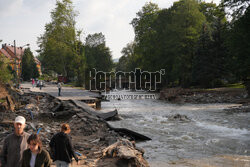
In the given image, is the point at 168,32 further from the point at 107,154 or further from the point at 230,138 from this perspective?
the point at 107,154

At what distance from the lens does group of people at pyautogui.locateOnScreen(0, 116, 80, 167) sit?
399cm

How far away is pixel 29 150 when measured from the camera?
4051 millimetres

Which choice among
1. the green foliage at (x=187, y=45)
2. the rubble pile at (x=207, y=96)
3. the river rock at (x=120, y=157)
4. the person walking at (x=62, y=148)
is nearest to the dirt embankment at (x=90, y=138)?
the river rock at (x=120, y=157)

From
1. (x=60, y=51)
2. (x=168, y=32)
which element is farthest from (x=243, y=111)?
(x=60, y=51)

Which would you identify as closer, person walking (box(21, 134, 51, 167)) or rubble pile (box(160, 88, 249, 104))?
person walking (box(21, 134, 51, 167))

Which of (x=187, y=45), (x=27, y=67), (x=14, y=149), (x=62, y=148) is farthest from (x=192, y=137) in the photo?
(x=27, y=67)

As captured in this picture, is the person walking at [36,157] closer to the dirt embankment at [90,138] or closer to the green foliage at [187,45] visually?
the dirt embankment at [90,138]

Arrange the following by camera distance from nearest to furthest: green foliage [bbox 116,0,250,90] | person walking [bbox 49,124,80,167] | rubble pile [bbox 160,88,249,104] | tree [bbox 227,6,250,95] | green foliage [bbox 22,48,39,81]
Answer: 1. person walking [bbox 49,124,80,167]
2. tree [bbox 227,6,250,95]
3. rubble pile [bbox 160,88,249,104]
4. green foliage [bbox 116,0,250,90]
5. green foliage [bbox 22,48,39,81]

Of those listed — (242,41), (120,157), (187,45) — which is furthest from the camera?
(187,45)

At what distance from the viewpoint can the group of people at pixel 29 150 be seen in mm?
3988

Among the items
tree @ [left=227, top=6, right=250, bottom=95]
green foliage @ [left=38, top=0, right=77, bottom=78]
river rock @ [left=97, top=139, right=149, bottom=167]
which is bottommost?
river rock @ [left=97, top=139, right=149, bottom=167]

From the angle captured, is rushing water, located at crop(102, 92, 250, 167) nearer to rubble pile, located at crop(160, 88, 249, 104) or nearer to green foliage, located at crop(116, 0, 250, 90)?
rubble pile, located at crop(160, 88, 249, 104)

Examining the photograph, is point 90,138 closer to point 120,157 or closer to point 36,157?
point 120,157

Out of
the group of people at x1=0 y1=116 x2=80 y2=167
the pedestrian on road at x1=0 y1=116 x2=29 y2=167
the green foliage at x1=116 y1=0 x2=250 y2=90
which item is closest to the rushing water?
the group of people at x1=0 y1=116 x2=80 y2=167
